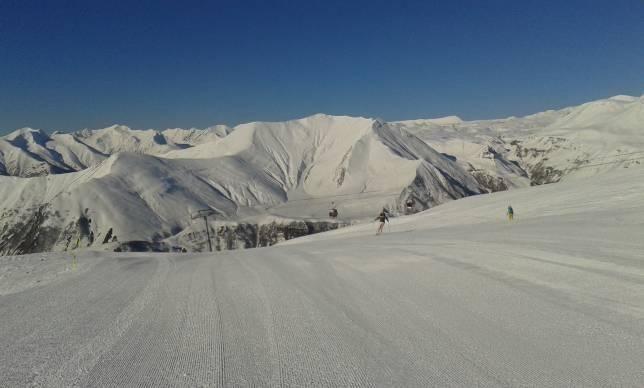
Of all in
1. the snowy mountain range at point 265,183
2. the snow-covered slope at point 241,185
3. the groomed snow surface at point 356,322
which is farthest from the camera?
the snow-covered slope at point 241,185

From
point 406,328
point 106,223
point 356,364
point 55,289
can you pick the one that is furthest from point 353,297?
point 106,223

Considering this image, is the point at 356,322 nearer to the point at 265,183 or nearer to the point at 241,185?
the point at 241,185

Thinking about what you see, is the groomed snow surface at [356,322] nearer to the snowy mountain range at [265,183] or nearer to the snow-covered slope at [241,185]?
the snowy mountain range at [265,183]

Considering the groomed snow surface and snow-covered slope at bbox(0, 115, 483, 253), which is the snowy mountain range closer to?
snow-covered slope at bbox(0, 115, 483, 253)

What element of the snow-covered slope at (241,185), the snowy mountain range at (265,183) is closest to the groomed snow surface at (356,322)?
the snowy mountain range at (265,183)

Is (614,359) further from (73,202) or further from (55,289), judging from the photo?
(73,202)

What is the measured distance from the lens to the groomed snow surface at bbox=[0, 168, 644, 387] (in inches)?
186

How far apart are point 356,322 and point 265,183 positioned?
496 feet

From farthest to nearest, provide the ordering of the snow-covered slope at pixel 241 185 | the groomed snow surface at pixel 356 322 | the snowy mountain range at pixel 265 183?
the snow-covered slope at pixel 241 185
the snowy mountain range at pixel 265 183
the groomed snow surface at pixel 356 322

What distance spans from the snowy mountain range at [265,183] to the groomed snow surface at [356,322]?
8977 centimetres

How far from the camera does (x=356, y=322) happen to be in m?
6.31

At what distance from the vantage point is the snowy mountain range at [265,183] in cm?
11438

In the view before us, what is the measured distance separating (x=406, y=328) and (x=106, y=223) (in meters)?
122

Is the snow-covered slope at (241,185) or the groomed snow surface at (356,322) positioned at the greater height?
the snow-covered slope at (241,185)
